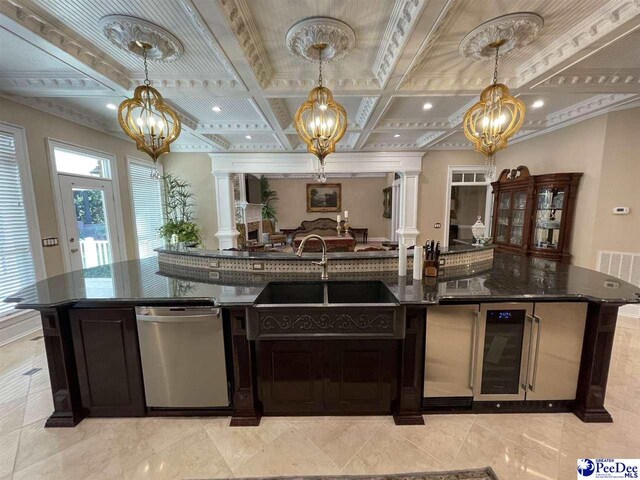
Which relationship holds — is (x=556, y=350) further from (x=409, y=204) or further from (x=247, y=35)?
(x=409, y=204)

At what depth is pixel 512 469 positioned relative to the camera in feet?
5.00

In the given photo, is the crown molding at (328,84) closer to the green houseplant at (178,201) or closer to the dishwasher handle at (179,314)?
the dishwasher handle at (179,314)

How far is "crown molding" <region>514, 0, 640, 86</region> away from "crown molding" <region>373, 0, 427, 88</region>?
1363mm

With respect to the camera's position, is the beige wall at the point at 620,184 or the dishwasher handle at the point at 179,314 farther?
the beige wall at the point at 620,184

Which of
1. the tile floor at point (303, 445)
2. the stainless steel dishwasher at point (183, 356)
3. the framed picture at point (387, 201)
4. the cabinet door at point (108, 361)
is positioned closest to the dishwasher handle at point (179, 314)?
the stainless steel dishwasher at point (183, 356)

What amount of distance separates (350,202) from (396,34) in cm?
828

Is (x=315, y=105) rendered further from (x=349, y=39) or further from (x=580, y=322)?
(x=580, y=322)

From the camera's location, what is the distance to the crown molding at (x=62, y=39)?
1736mm

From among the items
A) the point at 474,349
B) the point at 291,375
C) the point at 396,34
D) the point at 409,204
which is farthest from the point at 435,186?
the point at 291,375

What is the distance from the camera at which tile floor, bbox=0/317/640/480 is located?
1545 mm

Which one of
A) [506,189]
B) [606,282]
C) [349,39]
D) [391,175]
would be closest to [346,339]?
[606,282]

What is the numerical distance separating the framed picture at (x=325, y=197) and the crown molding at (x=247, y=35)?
A: 7.47m

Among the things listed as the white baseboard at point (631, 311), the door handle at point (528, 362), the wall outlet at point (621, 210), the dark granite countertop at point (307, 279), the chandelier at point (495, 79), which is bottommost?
the white baseboard at point (631, 311)

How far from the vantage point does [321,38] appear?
2092mm
